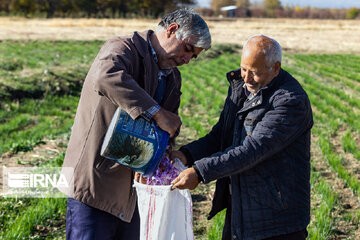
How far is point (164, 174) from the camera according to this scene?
232 cm

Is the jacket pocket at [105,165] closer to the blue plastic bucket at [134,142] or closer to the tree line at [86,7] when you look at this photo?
the blue plastic bucket at [134,142]

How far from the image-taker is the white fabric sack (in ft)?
7.56

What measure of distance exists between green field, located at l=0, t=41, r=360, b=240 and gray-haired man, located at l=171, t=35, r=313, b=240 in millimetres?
1190

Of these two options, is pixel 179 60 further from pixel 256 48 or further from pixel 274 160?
pixel 274 160

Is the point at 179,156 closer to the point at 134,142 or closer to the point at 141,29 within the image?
the point at 134,142

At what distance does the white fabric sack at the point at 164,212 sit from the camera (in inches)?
90.7

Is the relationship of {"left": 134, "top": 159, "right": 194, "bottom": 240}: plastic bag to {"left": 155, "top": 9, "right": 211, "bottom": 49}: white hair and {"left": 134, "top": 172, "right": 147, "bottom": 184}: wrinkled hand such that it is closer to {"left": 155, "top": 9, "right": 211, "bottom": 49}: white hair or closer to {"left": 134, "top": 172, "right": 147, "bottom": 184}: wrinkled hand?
{"left": 134, "top": 172, "right": 147, "bottom": 184}: wrinkled hand

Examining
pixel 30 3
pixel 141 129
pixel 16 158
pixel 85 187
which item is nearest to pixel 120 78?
pixel 141 129

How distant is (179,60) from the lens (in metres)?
2.29

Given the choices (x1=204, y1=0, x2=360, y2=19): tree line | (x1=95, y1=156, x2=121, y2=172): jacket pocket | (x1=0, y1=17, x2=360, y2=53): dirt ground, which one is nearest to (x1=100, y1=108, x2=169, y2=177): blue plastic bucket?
(x1=95, y1=156, x2=121, y2=172): jacket pocket

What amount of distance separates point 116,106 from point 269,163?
0.81m

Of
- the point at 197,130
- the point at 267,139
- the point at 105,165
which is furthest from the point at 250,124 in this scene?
the point at 197,130

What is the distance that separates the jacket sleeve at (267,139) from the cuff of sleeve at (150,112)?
363 mm

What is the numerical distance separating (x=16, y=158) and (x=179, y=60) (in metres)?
4.02
